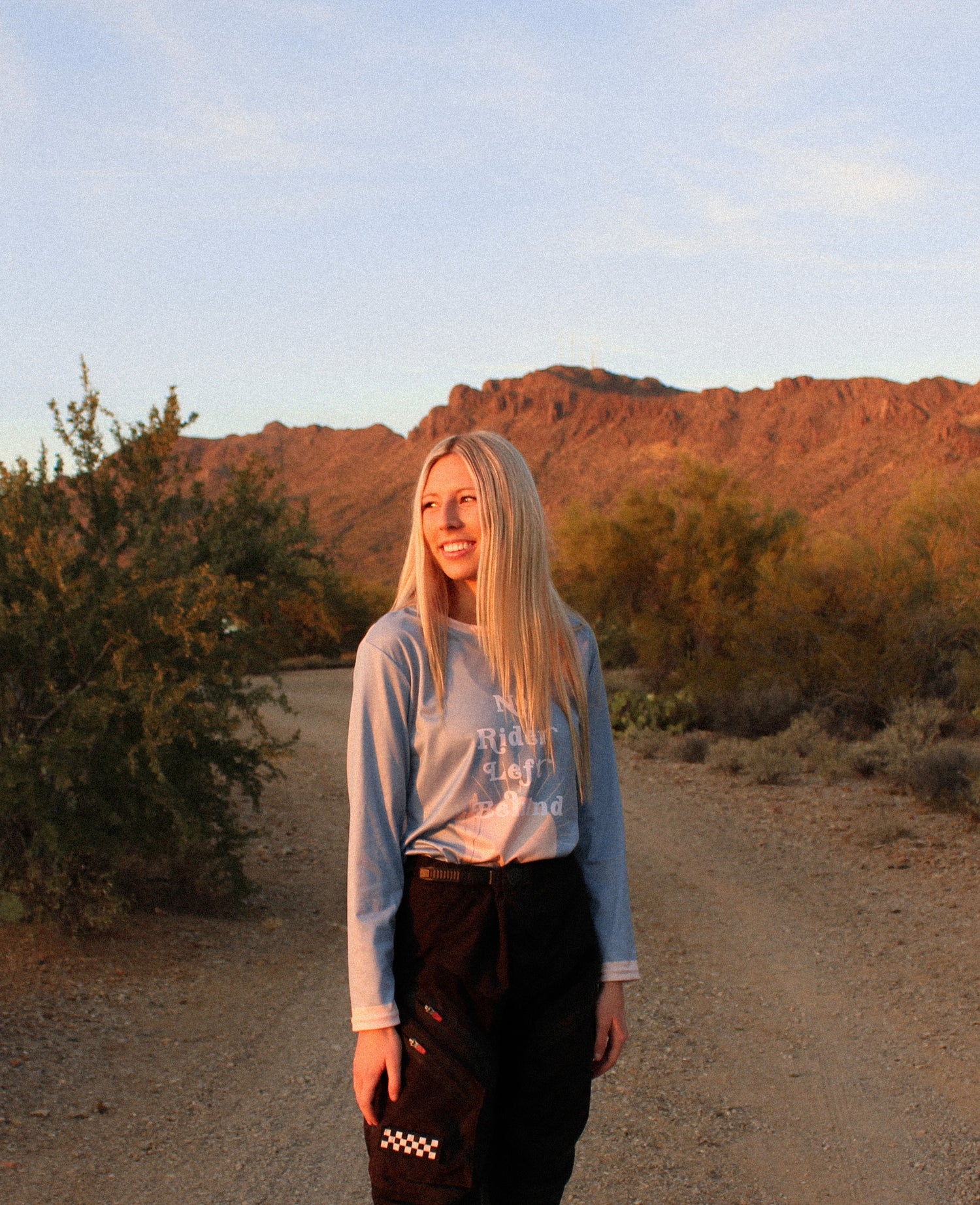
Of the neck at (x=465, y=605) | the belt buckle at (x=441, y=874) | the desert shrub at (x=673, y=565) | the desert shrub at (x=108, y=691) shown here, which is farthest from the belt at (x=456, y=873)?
the desert shrub at (x=673, y=565)

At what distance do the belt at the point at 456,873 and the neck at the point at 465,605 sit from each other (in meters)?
0.49

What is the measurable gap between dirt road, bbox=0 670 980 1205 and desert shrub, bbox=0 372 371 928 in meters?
0.46

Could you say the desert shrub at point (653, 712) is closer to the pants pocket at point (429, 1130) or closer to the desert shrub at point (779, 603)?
the desert shrub at point (779, 603)

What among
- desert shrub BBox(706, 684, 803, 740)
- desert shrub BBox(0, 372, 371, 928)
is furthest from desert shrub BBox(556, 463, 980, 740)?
desert shrub BBox(0, 372, 371, 928)

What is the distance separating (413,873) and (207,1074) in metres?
3.01

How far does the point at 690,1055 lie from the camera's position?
4711 mm

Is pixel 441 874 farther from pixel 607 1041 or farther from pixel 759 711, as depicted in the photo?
pixel 759 711

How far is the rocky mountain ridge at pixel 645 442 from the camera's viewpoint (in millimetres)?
47812

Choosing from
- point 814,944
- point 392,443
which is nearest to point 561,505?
point 392,443

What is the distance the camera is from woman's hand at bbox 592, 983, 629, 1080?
213cm

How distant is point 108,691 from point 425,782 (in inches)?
158

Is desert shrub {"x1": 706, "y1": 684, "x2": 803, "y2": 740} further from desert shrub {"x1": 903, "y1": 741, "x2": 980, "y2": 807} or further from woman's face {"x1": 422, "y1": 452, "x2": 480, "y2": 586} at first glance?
woman's face {"x1": 422, "y1": 452, "x2": 480, "y2": 586}

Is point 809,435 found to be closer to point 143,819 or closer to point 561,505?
point 561,505

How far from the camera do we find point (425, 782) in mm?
2035
